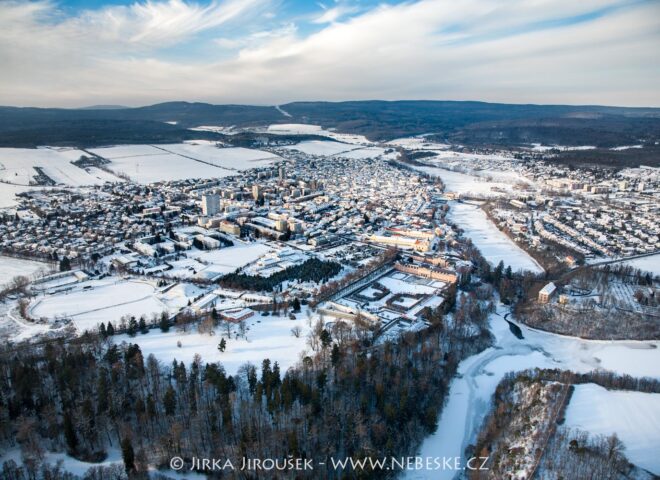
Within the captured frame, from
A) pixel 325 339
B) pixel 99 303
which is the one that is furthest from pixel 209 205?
pixel 325 339

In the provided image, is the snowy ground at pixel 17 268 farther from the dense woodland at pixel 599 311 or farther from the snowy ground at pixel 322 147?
the snowy ground at pixel 322 147

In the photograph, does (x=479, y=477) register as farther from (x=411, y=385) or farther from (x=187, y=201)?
(x=187, y=201)

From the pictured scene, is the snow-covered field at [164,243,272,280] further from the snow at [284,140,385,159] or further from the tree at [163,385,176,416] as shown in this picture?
the snow at [284,140,385,159]

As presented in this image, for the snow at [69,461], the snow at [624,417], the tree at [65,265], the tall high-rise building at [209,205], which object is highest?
the tall high-rise building at [209,205]

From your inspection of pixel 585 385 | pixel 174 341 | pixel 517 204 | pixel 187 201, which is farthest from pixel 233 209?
pixel 585 385

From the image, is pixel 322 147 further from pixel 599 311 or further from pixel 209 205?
pixel 599 311

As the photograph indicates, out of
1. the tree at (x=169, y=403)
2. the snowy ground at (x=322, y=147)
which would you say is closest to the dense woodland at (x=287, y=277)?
the tree at (x=169, y=403)
